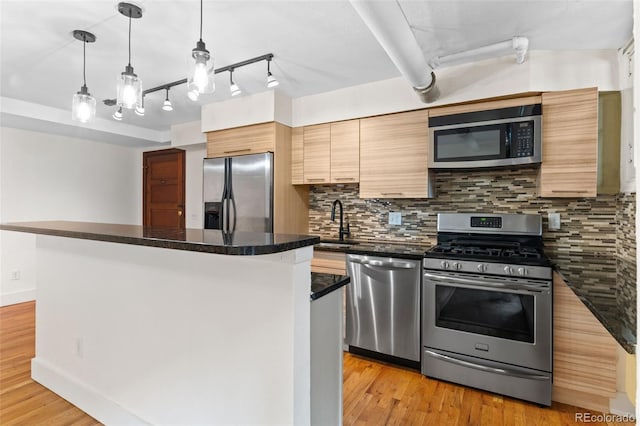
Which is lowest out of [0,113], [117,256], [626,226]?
[117,256]

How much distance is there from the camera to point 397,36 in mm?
A: 1717

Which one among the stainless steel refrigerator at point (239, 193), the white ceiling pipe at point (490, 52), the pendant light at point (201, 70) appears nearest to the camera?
the pendant light at point (201, 70)

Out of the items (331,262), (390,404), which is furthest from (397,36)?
(390,404)

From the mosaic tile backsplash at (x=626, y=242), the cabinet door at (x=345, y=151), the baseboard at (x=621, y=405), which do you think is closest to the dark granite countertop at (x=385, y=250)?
the cabinet door at (x=345, y=151)

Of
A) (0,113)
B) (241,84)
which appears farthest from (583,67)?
(0,113)

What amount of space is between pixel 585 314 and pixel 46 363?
359cm

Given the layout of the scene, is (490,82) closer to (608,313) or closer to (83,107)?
(608,313)

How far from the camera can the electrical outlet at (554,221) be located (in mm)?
2617

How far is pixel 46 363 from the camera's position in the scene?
2336 mm

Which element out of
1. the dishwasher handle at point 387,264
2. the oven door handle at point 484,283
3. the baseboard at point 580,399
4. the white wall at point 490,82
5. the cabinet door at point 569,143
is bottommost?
the baseboard at point 580,399

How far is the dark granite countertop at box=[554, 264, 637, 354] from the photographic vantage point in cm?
87

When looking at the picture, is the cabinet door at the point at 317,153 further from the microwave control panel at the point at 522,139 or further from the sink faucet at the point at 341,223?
the microwave control panel at the point at 522,139

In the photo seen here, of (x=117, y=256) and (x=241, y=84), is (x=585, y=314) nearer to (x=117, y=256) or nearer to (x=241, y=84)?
(x=117, y=256)

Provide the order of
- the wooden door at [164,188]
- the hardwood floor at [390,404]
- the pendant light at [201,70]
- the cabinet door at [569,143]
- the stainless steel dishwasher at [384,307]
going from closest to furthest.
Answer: the pendant light at [201,70] → the hardwood floor at [390,404] → the cabinet door at [569,143] → the stainless steel dishwasher at [384,307] → the wooden door at [164,188]
